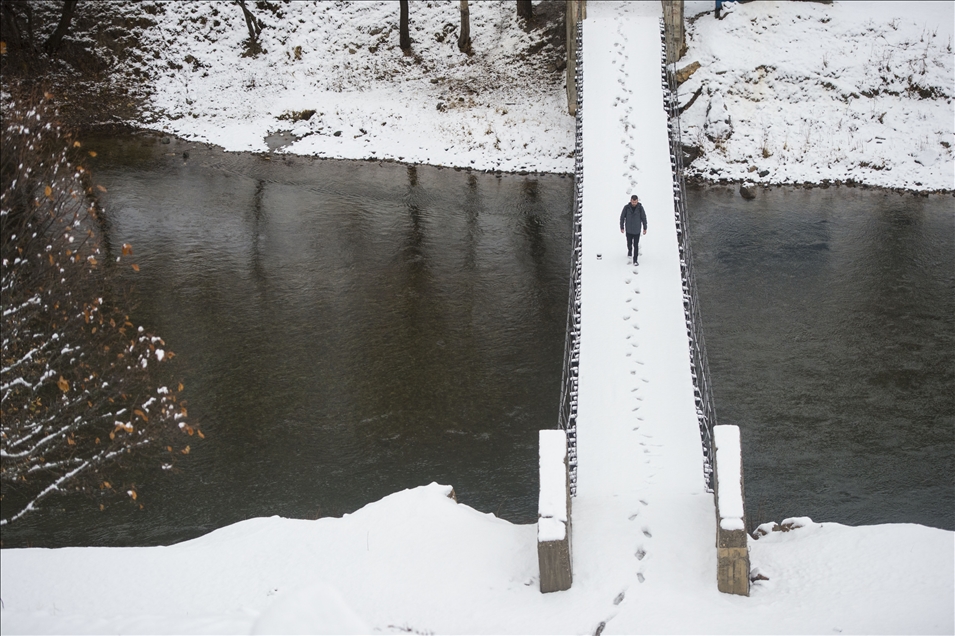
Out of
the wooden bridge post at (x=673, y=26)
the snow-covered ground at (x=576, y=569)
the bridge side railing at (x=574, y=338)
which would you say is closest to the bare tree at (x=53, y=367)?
the snow-covered ground at (x=576, y=569)

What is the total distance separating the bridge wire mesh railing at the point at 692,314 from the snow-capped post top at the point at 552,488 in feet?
7.89

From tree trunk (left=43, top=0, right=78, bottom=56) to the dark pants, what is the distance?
2467 centimetres

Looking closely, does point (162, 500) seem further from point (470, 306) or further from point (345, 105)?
point (345, 105)

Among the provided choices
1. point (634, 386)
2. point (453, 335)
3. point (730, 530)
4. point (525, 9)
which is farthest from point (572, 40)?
point (730, 530)

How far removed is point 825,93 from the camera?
29.1 meters

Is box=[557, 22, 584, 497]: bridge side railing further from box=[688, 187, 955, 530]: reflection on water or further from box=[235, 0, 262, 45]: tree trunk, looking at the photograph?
box=[235, 0, 262, 45]: tree trunk

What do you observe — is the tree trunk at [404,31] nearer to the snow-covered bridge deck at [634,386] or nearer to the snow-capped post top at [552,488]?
the snow-covered bridge deck at [634,386]

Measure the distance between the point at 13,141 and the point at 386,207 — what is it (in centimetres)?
1351

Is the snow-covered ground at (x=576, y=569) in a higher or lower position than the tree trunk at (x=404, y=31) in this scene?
lower

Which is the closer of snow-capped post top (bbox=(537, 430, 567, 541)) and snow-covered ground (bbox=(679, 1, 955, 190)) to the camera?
snow-capped post top (bbox=(537, 430, 567, 541))

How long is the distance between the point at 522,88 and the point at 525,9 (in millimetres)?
3781

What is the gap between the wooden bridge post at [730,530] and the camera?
11148 mm

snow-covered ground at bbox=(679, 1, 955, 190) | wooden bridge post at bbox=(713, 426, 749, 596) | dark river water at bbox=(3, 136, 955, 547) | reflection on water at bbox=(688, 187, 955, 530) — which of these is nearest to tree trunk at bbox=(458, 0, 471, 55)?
dark river water at bbox=(3, 136, 955, 547)

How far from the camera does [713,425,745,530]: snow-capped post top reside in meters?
11.2
